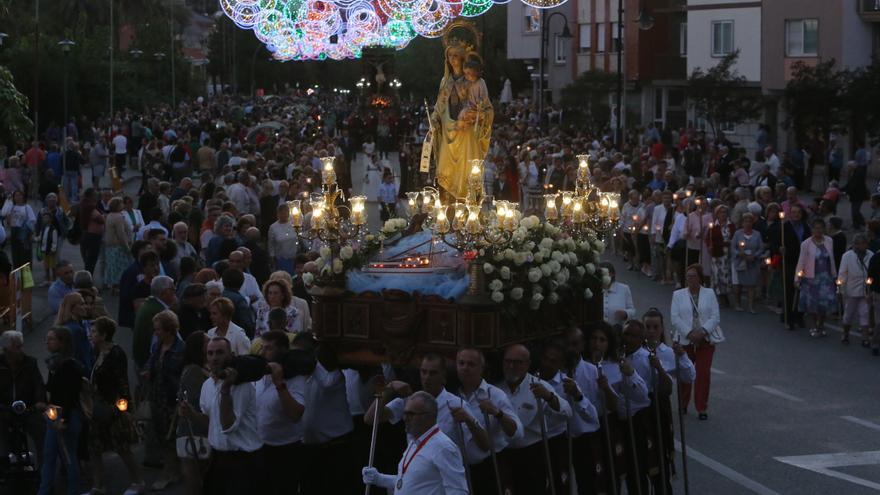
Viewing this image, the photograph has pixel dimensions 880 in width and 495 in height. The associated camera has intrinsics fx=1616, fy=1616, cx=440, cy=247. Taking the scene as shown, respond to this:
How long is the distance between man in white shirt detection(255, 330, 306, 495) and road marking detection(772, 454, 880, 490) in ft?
16.1

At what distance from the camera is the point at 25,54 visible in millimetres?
48844

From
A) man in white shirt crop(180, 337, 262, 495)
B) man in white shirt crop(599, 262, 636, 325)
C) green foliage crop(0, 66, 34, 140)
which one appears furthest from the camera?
green foliage crop(0, 66, 34, 140)

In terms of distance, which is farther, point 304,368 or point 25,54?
point 25,54

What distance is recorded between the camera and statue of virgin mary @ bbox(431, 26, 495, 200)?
630 inches

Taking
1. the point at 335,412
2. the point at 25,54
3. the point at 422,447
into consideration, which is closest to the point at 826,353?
the point at 335,412

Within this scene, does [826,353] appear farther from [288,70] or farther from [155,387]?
[288,70]

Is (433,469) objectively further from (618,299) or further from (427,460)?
(618,299)

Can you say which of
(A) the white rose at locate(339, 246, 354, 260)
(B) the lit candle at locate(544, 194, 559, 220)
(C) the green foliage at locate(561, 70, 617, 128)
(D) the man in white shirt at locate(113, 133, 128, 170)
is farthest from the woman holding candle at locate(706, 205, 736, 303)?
(C) the green foliage at locate(561, 70, 617, 128)

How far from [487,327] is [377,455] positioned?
3.98ft

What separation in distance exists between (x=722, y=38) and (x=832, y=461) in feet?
133

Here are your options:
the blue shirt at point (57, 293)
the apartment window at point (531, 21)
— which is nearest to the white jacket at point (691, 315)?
the blue shirt at point (57, 293)

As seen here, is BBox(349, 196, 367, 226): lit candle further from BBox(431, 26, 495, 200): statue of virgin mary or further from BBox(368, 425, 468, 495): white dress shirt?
BBox(368, 425, 468, 495): white dress shirt

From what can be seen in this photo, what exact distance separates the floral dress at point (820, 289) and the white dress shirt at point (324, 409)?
10.6 metres

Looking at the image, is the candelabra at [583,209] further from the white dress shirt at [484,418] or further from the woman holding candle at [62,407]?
the woman holding candle at [62,407]
